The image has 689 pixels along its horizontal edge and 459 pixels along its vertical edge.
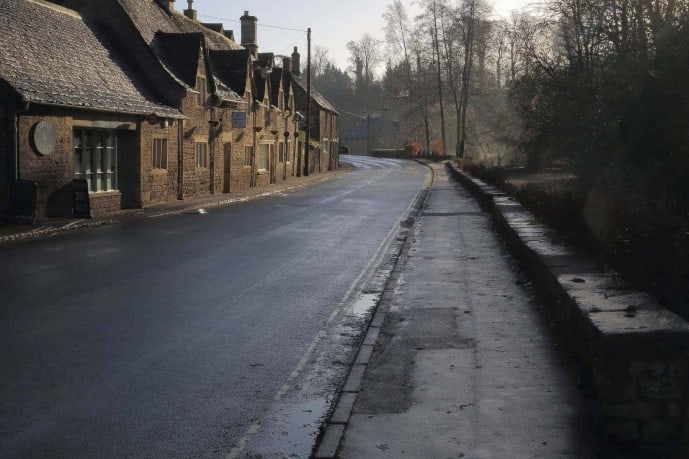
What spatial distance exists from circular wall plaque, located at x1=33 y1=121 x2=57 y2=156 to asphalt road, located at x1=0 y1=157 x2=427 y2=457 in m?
4.18

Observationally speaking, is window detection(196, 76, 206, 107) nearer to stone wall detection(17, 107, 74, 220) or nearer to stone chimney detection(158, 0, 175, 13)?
stone chimney detection(158, 0, 175, 13)

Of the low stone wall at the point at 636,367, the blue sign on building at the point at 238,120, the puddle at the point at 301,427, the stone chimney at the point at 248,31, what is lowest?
the puddle at the point at 301,427

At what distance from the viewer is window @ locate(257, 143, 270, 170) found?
45.1m

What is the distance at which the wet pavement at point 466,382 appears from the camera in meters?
5.80

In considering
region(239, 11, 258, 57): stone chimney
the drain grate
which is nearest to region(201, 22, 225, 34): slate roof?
region(239, 11, 258, 57): stone chimney

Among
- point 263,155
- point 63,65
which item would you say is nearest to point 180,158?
point 63,65

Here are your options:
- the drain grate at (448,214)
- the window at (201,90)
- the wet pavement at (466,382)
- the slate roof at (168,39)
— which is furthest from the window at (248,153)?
the wet pavement at (466,382)

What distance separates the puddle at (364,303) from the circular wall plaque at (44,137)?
41.7 ft

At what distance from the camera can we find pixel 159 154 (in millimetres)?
30031

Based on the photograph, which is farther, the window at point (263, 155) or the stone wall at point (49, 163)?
the window at point (263, 155)

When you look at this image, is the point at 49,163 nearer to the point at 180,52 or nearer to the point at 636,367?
the point at 180,52

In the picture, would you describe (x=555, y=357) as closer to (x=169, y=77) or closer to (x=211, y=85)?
(x=169, y=77)

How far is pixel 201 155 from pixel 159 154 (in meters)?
5.21

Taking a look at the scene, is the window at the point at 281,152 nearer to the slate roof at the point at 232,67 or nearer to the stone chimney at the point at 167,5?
the slate roof at the point at 232,67
